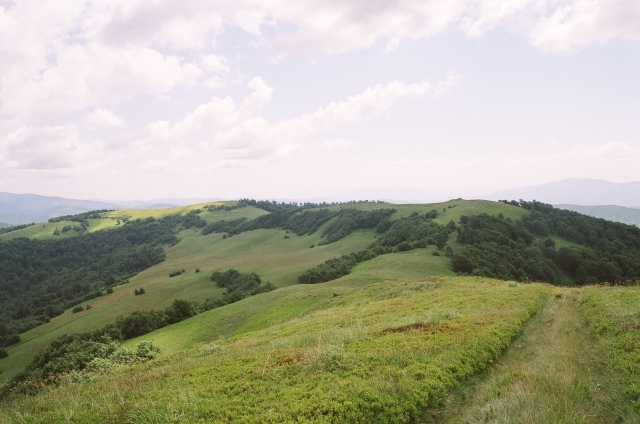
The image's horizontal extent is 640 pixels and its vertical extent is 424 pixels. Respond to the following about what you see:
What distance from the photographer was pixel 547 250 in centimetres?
→ 10369

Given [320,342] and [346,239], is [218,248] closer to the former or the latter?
[346,239]

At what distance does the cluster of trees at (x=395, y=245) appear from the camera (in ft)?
279

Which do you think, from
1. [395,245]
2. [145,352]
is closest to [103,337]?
[145,352]

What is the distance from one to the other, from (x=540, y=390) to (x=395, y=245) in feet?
367

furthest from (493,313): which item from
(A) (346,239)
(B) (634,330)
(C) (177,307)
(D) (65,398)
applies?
(A) (346,239)

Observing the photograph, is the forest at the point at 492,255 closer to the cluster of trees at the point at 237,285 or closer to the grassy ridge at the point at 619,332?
the cluster of trees at the point at 237,285

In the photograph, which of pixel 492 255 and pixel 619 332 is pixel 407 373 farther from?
pixel 492 255

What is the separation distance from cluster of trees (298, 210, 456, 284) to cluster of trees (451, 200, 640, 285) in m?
8.35

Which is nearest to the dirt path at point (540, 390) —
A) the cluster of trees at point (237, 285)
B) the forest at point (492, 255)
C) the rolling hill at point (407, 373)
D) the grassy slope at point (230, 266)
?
the rolling hill at point (407, 373)

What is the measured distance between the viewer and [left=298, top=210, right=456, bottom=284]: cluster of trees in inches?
3344

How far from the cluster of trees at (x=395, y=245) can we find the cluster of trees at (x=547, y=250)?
27.4 ft

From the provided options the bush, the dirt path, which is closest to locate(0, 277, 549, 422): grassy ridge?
the dirt path

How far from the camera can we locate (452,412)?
37.9ft

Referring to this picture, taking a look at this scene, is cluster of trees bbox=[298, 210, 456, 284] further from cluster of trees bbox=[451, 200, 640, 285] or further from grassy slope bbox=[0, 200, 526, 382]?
cluster of trees bbox=[451, 200, 640, 285]
